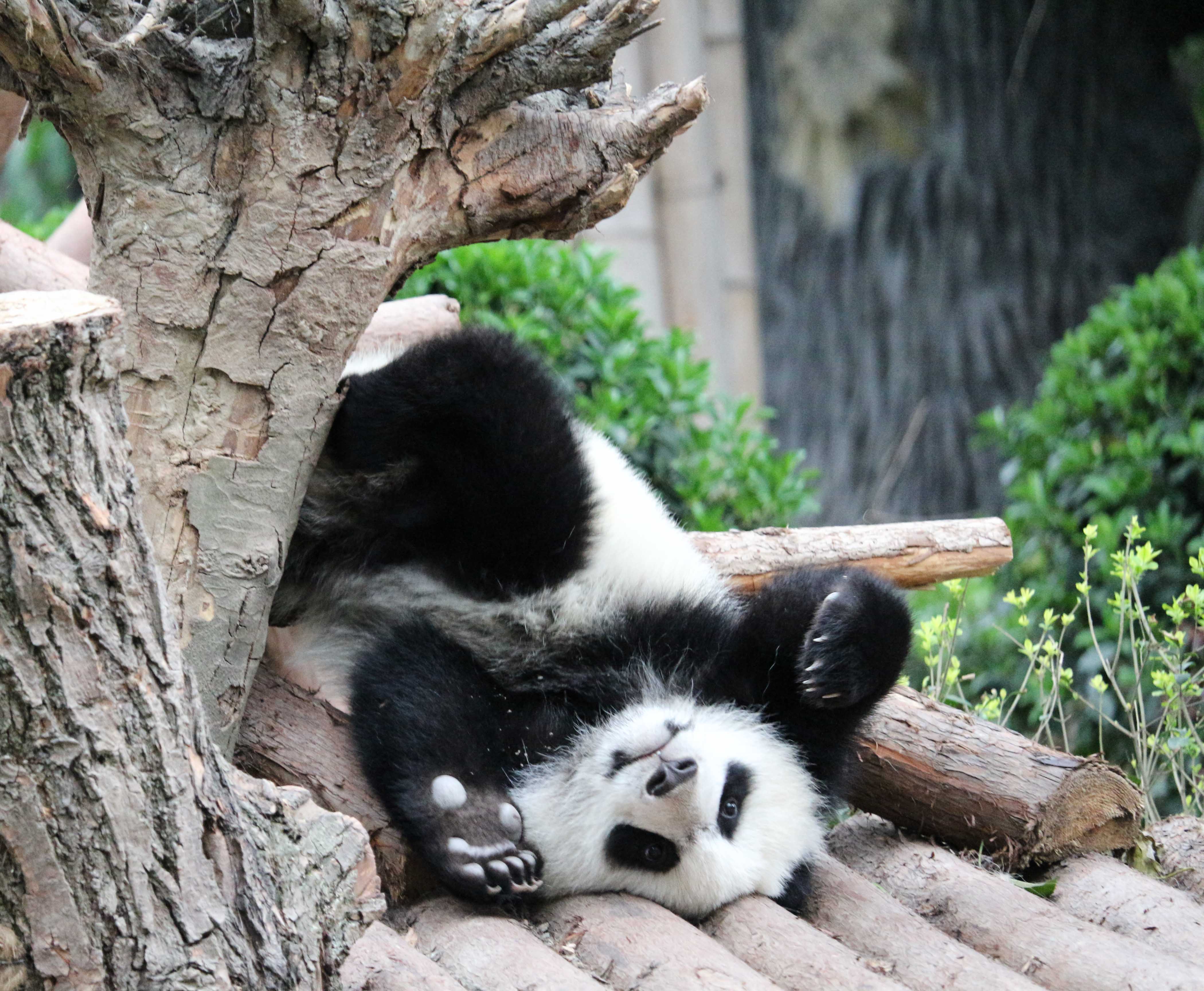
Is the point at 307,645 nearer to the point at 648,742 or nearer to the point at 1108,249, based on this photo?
the point at 648,742

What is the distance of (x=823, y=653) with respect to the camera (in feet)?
8.10

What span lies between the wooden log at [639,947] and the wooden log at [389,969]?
0.27m

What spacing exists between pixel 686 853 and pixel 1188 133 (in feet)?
22.1

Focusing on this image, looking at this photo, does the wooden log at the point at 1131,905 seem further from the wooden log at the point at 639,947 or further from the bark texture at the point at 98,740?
the bark texture at the point at 98,740

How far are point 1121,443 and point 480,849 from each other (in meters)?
3.22

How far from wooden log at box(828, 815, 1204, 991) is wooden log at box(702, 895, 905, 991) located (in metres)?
0.28

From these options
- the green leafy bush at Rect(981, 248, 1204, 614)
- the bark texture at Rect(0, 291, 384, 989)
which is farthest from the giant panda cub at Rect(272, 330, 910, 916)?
the green leafy bush at Rect(981, 248, 1204, 614)

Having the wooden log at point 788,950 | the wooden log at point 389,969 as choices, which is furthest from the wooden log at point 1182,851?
the wooden log at point 389,969

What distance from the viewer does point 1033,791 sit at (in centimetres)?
269

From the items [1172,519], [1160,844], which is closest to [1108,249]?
[1172,519]

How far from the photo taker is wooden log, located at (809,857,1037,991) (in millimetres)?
2178

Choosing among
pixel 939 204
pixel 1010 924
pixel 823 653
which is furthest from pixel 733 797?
pixel 939 204

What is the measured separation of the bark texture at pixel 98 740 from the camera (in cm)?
137

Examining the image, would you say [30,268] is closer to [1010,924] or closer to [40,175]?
[1010,924]
